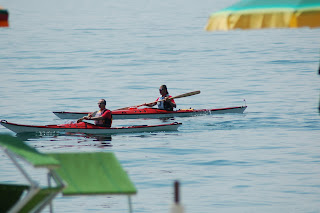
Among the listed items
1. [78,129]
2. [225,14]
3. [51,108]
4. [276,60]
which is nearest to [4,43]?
[276,60]

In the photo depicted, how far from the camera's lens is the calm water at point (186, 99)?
15391 mm

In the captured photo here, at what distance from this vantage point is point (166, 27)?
73.1 m

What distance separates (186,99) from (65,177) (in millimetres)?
24975

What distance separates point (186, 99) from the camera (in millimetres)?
33375

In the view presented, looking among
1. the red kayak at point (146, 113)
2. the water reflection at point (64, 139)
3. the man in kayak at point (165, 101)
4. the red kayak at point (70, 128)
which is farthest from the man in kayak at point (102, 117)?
the red kayak at point (146, 113)

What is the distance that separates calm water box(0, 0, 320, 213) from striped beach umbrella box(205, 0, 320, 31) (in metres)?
6.21

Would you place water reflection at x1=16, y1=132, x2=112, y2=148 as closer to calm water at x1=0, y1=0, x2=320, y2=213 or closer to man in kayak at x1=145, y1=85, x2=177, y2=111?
calm water at x1=0, y1=0, x2=320, y2=213

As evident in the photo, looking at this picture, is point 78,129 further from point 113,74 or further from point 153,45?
point 153,45

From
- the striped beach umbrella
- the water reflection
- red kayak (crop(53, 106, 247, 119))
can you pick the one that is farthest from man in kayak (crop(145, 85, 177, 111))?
the striped beach umbrella

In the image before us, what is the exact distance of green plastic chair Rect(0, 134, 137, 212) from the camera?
768 centimetres

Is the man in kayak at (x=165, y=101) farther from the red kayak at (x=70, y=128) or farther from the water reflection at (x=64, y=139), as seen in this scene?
the water reflection at (x=64, y=139)

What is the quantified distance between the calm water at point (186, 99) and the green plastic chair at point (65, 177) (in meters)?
4.96

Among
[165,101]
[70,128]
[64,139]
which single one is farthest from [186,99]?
[70,128]

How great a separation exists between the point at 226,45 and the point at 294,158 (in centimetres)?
4208
